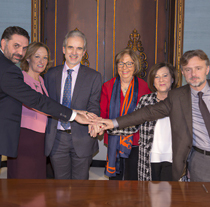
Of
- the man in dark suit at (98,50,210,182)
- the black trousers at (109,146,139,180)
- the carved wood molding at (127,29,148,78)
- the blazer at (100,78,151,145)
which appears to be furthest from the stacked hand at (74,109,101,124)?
the carved wood molding at (127,29,148,78)

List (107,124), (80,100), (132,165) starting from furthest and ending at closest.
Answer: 1. (132,165)
2. (107,124)
3. (80,100)

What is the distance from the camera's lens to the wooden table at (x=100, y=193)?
3.22 ft

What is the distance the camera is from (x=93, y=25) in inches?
148

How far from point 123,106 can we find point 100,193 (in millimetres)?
1524

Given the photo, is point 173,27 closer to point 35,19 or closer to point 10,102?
point 35,19

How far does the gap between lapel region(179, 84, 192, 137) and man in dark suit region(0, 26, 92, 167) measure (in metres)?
1.23

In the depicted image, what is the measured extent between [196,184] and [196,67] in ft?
3.43

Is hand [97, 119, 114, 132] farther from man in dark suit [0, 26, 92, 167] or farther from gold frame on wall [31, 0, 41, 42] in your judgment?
gold frame on wall [31, 0, 41, 42]

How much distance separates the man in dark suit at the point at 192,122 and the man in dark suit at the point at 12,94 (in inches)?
47.6

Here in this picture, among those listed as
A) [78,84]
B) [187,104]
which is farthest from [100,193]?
[78,84]

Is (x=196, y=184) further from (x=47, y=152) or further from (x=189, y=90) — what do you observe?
(x=47, y=152)

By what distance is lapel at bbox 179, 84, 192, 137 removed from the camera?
1854mm

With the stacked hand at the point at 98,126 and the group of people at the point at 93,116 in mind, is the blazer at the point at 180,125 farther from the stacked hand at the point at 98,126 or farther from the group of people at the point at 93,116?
the stacked hand at the point at 98,126

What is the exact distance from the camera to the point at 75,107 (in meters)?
2.18
